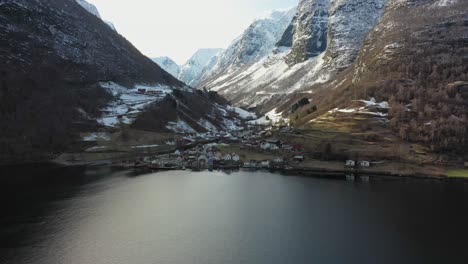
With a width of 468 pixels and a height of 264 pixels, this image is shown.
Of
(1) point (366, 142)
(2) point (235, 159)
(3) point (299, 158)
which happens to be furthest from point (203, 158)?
(1) point (366, 142)

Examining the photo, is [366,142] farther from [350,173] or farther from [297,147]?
[297,147]

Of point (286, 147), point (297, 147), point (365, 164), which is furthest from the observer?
point (286, 147)


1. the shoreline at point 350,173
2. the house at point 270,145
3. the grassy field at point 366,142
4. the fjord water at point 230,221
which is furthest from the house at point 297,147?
the fjord water at point 230,221

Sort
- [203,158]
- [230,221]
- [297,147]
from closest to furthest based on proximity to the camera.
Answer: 1. [230,221]
2. [203,158]
3. [297,147]

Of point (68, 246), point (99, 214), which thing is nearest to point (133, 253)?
point (68, 246)

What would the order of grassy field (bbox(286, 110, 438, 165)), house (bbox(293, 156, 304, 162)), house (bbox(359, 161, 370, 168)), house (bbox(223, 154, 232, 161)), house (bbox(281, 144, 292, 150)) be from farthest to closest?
1. house (bbox(281, 144, 292, 150))
2. house (bbox(223, 154, 232, 161))
3. house (bbox(293, 156, 304, 162))
4. grassy field (bbox(286, 110, 438, 165))
5. house (bbox(359, 161, 370, 168))

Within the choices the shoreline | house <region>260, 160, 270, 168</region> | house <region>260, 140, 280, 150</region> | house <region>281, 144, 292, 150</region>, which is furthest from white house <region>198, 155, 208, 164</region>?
house <region>281, 144, 292, 150</region>

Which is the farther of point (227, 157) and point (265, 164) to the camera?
point (227, 157)

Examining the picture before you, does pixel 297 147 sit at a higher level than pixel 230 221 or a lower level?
higher

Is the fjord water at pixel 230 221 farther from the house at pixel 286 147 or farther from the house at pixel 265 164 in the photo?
the house at pixel 286 147

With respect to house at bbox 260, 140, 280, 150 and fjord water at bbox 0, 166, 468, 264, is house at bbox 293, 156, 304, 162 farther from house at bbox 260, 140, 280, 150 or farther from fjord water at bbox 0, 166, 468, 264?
fjord water at bbox 0, 166, 468, 264
